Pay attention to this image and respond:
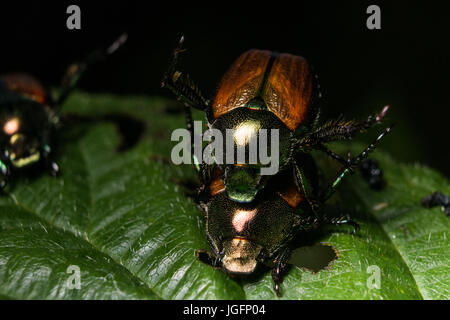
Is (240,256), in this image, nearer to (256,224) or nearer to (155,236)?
(256,224)

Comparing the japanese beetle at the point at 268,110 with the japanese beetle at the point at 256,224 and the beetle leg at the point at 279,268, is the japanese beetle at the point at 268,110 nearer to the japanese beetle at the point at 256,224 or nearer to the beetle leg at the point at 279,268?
the japanese beetle at the point at 256,224

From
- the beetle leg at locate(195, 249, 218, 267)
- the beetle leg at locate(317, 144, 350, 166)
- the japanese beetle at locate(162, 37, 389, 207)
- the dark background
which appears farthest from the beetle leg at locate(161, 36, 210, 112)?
the dark background

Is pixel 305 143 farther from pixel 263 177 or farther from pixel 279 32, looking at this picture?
pixel 279 32

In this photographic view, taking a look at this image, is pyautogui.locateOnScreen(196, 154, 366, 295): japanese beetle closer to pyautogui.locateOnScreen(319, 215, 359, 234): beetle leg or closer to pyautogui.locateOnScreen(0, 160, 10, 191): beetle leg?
pyautogui.locateOnScreen(319, 215, 359, 234): beetle leg

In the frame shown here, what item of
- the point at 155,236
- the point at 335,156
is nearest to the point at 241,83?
the point at 335,156

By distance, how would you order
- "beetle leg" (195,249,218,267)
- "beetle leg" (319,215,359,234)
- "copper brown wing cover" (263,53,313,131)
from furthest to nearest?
1. "beetle leg" (319,215,359,234)
2. "copper brown wing cover" (263,53,313,131)
3. "beetle leg" (195,249,218,267)

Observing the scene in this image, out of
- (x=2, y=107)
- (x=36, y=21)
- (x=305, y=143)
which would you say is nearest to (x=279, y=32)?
(x=36, y=21)

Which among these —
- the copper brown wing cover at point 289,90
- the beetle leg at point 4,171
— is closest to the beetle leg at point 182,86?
the copper brown wing cover at point 289,90
